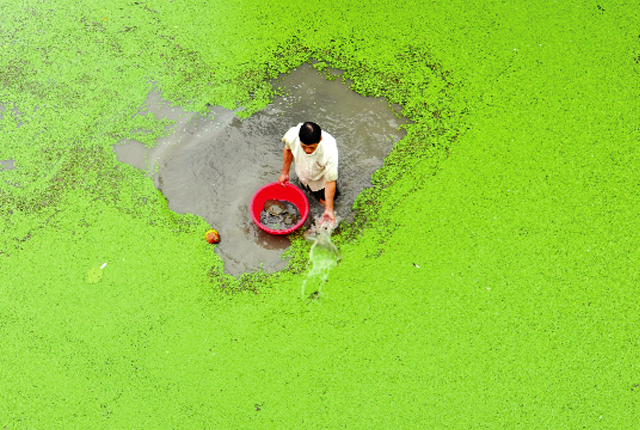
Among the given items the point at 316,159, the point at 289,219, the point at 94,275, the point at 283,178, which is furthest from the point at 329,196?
the point at 94,275

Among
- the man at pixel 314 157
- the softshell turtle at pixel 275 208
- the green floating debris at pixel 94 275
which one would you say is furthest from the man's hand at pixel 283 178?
the green floating debris at pixel 94 275

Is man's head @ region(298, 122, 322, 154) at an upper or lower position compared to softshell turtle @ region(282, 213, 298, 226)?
upper

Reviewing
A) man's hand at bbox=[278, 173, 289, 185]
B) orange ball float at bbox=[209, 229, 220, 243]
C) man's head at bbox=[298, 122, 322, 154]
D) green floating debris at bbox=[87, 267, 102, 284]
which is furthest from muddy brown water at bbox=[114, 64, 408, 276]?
man's head at bbox=[298, 122, 322, 154]

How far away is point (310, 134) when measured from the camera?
1.94 meters

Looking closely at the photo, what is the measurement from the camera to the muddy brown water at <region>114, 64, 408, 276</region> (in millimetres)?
2514

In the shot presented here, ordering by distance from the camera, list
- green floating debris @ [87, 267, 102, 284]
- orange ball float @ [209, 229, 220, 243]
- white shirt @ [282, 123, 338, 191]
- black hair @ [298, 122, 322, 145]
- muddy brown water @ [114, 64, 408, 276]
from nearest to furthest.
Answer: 1. black hair @ [298, 122, 322, 145]
2. white shirt @ [282, 123, 338, 191]
3. green floating debris @ [87, 267, 102, 284]
4. orange ball float @ [209, 229, 220, 243]
5. muddy brown water @ [114, 64, 408, 276]

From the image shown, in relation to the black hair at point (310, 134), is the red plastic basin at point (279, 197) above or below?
below

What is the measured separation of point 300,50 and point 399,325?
2.22m

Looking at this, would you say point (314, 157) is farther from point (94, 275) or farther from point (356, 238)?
point (94, 275)

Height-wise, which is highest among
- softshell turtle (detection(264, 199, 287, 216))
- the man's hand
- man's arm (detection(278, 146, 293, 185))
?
man's arm (detection(278, 146, 293, 185))

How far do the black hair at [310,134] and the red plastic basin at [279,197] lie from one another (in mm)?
517

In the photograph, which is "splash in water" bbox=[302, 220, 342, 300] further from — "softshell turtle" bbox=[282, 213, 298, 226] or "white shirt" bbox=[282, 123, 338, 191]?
"white shirt" bbox=[282, 123, 338, 191]

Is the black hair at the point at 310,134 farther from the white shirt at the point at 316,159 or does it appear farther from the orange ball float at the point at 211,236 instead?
Result: the orange ball float at the point at 211,236

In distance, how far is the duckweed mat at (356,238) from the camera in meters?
2.01
